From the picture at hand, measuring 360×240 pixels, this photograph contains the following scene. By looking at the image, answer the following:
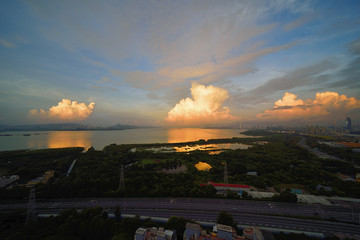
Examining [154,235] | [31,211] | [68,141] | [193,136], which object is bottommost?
[31,211]

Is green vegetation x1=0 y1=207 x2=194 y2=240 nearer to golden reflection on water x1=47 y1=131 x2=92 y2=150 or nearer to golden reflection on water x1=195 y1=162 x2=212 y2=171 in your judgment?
golden reflection on water x1=195 y1=162 x2=212 y2=171

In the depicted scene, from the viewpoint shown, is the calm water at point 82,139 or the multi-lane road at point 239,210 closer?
the multi-lane road at point 239,210

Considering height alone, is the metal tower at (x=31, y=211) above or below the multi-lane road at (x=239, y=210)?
above

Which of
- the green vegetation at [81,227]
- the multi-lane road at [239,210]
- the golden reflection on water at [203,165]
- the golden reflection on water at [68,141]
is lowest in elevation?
the golden reflection on water at [203,165]

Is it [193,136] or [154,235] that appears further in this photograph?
[193,136]

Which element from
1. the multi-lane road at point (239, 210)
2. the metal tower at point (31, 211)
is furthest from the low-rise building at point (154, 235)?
the metal tower at point (31, 211)

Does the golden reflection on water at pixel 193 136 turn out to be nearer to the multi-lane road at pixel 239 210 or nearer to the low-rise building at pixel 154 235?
the multi-lane road at pixel 239 210

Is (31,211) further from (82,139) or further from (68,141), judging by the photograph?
(82,139)

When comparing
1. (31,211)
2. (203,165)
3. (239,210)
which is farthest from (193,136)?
(31,211)

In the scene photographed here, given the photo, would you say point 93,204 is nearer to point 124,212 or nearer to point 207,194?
point 124,212
